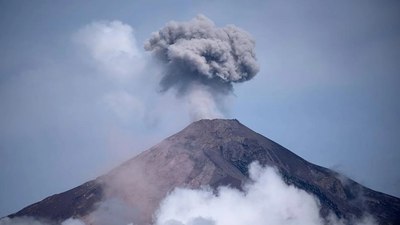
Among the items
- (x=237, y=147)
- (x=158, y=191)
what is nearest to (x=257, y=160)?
(x=237, y=147)

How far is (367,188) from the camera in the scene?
317 feet

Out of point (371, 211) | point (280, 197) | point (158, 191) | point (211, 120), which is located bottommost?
point (371, 211)

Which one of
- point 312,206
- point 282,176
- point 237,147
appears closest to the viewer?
point 312,206

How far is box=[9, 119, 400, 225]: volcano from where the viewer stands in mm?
82875

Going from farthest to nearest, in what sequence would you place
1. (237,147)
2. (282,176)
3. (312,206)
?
1. (237,147)
2. (282,176)
3. (312,206)

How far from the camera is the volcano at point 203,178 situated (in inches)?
3263

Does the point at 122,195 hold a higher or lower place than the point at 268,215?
higher

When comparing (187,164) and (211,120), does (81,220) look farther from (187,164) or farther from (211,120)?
(211,120)

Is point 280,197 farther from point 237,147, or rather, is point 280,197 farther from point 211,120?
point 211,120

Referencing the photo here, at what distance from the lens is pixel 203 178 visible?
85.1 meters

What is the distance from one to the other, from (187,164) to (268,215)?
1652cm

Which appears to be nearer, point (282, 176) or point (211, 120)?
point (282, 176)

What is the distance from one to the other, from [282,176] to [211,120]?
1801cm

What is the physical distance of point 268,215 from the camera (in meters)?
78.7
